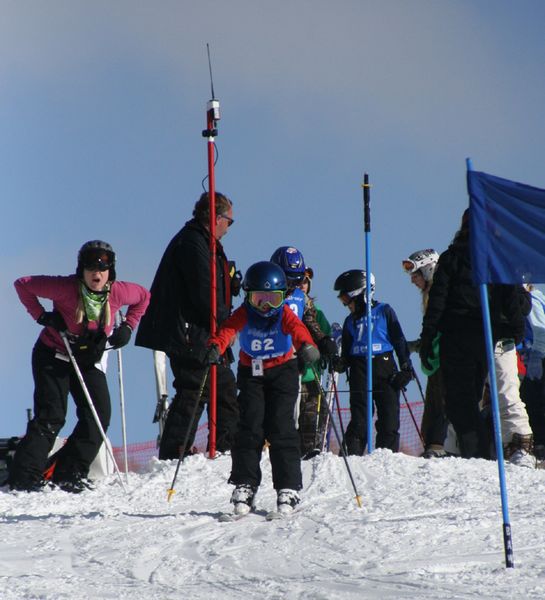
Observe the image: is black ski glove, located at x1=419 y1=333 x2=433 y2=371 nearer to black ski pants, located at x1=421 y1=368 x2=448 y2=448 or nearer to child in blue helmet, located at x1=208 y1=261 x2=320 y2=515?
black ski pants, located at x1=421 y1=368 x2=448 y2=448

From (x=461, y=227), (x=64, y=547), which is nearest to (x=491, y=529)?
(x=64, y=547)

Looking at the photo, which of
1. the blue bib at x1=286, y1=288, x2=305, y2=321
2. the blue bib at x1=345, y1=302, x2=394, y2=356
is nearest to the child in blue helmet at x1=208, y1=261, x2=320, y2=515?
the blue bib at x1=286, y1=288, x2=305, y2=321

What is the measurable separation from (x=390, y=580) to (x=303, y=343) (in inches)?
95.7

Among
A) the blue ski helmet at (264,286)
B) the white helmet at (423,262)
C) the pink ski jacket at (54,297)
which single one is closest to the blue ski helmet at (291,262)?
the white helmet at (423,262)

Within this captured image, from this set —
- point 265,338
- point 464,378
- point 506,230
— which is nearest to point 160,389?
point 464,378

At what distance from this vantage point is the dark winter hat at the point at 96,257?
8.63m

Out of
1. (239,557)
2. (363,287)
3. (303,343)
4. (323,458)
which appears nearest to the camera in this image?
(239,557)

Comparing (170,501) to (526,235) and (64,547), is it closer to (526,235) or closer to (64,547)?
(64,547)

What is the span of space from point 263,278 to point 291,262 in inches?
104

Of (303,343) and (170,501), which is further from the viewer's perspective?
(170,501)

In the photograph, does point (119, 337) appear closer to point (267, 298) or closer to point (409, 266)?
point (267, 298)

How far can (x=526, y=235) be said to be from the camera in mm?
5723

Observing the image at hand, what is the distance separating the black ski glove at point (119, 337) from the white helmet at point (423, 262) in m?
2.89

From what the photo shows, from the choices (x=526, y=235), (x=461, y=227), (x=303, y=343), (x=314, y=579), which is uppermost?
(x=461, y=227)
